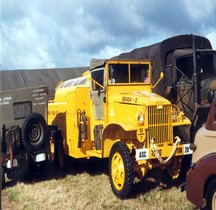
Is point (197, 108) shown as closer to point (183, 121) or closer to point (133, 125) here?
point (183, 121)

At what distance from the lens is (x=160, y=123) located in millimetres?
6836

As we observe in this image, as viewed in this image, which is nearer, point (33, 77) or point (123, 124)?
point (123, 124)

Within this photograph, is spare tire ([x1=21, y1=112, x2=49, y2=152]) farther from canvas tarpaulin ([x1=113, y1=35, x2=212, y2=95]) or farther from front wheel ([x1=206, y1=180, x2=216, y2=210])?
front wheel ([x1=206, y1=180, x2=216, y2=210])

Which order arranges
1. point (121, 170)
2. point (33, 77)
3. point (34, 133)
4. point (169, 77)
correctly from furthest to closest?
1. point (33, 77)
2. point (169, 77)
3. point (34, 133)
4. point (121, 170)

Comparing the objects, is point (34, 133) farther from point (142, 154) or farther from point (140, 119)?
point (142, 154)

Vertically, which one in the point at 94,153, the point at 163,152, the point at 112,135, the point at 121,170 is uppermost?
the point at 112,135

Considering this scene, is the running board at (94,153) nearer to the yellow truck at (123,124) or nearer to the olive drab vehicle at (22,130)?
the yellow truck at (123,124)

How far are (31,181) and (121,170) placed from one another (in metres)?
2.72

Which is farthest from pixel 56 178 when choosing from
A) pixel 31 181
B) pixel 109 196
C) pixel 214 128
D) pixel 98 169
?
pixel 214 128

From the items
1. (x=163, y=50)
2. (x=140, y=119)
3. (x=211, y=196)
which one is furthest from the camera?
(x=163, y=50)

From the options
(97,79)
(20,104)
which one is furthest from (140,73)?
(20,104)

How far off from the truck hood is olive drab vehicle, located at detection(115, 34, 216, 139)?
52.6 inches

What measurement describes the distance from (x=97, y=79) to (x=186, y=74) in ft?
8.44

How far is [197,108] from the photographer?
27.2 ft
